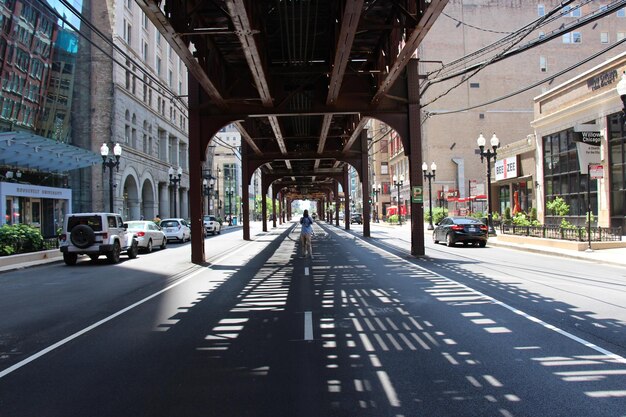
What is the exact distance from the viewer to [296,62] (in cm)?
1658

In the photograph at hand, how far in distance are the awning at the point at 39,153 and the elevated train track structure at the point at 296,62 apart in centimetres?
1232

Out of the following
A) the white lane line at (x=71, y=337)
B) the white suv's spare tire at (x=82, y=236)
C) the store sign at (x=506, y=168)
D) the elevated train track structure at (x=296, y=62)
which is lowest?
the white lane line at (x=71, y=337)

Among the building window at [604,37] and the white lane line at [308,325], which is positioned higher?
the building window at [604,37]

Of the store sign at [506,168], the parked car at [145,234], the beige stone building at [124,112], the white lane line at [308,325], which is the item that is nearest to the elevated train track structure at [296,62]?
the white lane line at [308,325]

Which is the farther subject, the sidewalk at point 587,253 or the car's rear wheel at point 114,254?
the car's rear wheel at point 114,254

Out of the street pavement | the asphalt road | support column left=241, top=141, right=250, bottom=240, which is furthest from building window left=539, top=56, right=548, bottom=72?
the asphalt road

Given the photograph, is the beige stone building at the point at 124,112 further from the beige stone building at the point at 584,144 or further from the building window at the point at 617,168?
the building window at the point at 617,168

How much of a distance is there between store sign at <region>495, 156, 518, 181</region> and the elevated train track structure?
19.5m

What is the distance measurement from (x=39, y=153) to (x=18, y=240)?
41.7 ft

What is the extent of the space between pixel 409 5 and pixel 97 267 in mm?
13784

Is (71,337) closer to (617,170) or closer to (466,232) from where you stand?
(466,232)

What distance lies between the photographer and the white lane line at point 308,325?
7.10 meters

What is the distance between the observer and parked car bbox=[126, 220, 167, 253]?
24.2m

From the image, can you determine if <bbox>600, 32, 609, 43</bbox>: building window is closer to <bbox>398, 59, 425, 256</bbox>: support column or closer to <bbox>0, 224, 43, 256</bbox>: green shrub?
<bbox>398, 59, 425, 256</bbox>: support column
